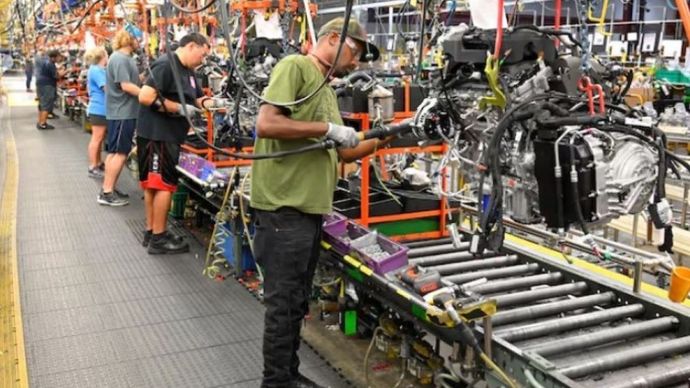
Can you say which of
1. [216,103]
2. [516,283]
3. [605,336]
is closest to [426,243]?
[516,283]

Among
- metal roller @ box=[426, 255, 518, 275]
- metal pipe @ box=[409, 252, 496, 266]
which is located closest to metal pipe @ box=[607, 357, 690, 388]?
metal roller @ box=[426, 255, 518, 275]

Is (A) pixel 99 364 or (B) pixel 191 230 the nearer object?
(A) pixel 99 364

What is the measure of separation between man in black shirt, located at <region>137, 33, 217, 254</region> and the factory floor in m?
0.45

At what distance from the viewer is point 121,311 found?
168 inches

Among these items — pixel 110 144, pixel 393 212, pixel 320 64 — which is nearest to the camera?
pixel 320 64

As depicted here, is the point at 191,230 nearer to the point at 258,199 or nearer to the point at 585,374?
the point at 258,199

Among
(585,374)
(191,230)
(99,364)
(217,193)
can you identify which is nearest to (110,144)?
(191,230)

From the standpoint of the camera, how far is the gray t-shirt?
6.50 meters

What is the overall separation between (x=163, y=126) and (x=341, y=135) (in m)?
2.79

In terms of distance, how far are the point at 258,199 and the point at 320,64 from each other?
26.4 inches

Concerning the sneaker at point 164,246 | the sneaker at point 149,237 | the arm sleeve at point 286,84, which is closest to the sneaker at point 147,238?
the sneaker at point 149,237

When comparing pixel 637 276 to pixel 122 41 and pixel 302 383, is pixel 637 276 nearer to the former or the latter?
pixel 302 383

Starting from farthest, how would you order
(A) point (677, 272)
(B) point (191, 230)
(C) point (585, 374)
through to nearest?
(B) point (191, 230) → (A) point (677, 272) → (C) point (585, 374)

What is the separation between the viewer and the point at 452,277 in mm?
3402
